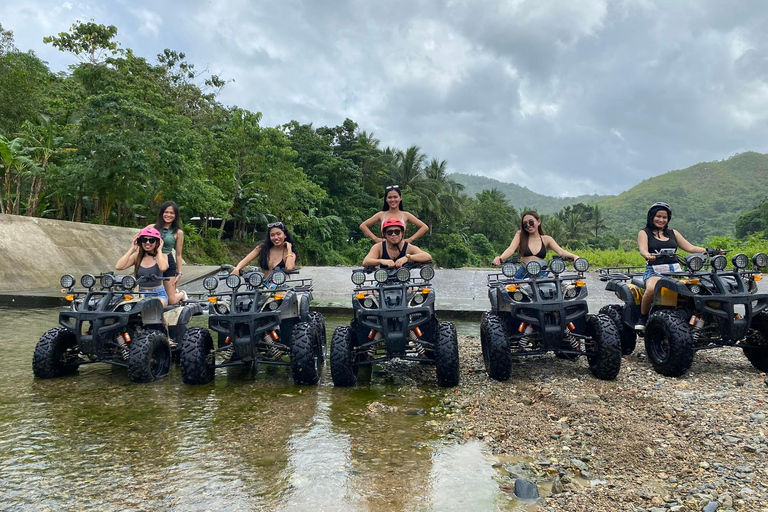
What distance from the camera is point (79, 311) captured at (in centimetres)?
540

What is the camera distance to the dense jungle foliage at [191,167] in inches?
808

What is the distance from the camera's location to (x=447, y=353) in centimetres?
542

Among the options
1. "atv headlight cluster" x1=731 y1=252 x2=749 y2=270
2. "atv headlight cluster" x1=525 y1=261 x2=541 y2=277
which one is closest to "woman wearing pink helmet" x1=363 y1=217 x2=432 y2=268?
"atv headlight cluster" x1=525 y1=261 x2=541 y2=277

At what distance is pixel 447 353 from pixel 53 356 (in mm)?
4155

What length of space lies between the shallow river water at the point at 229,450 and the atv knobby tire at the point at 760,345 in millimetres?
3372

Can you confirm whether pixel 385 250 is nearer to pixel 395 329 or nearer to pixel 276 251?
pixel 395 329

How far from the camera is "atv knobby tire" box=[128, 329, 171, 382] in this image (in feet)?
18.0

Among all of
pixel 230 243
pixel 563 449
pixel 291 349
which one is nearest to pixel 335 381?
pixel 291 349

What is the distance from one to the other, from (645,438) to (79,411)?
468cm

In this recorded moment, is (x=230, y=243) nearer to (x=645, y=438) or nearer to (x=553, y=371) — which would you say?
(x=553, y=371)

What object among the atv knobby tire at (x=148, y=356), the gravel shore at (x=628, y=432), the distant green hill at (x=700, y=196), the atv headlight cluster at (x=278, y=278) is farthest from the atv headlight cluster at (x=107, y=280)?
the distant green hill at (x=700, y=196)

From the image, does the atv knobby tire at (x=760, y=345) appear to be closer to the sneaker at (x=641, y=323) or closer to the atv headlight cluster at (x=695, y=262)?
the atv headlight cluster at (x=695, y=262)

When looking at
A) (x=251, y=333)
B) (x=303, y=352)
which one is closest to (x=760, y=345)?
(x=303, y=352)

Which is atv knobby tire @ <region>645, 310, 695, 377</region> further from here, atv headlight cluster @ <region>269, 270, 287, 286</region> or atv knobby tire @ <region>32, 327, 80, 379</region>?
atv knobby tire @ <region>32, 327, 80, 379</region>
